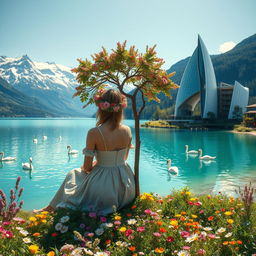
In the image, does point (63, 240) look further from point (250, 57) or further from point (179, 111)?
point (250, 57)

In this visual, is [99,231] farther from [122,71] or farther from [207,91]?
[207,91]

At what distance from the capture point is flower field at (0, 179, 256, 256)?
7.89 feet

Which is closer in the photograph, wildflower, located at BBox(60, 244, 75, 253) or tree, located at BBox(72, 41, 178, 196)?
wildflower, located at BBox(60, 244, 75, 253)

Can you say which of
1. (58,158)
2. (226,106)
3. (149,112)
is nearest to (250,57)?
(149,112)

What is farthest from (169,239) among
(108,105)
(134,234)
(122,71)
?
(122,71)

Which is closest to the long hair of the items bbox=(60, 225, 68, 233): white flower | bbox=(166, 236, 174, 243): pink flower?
bbox=(60, 225, 68, 233): white flower

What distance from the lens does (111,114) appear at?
3.68m

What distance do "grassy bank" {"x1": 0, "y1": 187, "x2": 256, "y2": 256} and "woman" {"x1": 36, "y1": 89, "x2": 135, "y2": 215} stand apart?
0.67 ft

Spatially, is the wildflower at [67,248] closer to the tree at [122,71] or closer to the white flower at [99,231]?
the white flower at [99,231]

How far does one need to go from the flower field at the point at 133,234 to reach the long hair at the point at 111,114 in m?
1.25

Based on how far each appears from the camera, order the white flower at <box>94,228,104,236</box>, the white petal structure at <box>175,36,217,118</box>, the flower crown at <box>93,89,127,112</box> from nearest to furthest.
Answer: the white flower at <box>94,228,104,236</box> → the flower crown at <box>93,89,127,112</box> → the white petal structure at <box>175,36,217,118</box>

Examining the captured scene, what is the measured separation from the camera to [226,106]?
69.1 metres

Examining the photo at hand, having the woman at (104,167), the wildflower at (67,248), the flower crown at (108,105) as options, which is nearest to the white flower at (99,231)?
the woman at (104,167)

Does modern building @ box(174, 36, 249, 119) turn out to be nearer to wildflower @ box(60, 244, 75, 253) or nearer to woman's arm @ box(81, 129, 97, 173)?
woman's arm @ box(81, 129, 97, 173)
